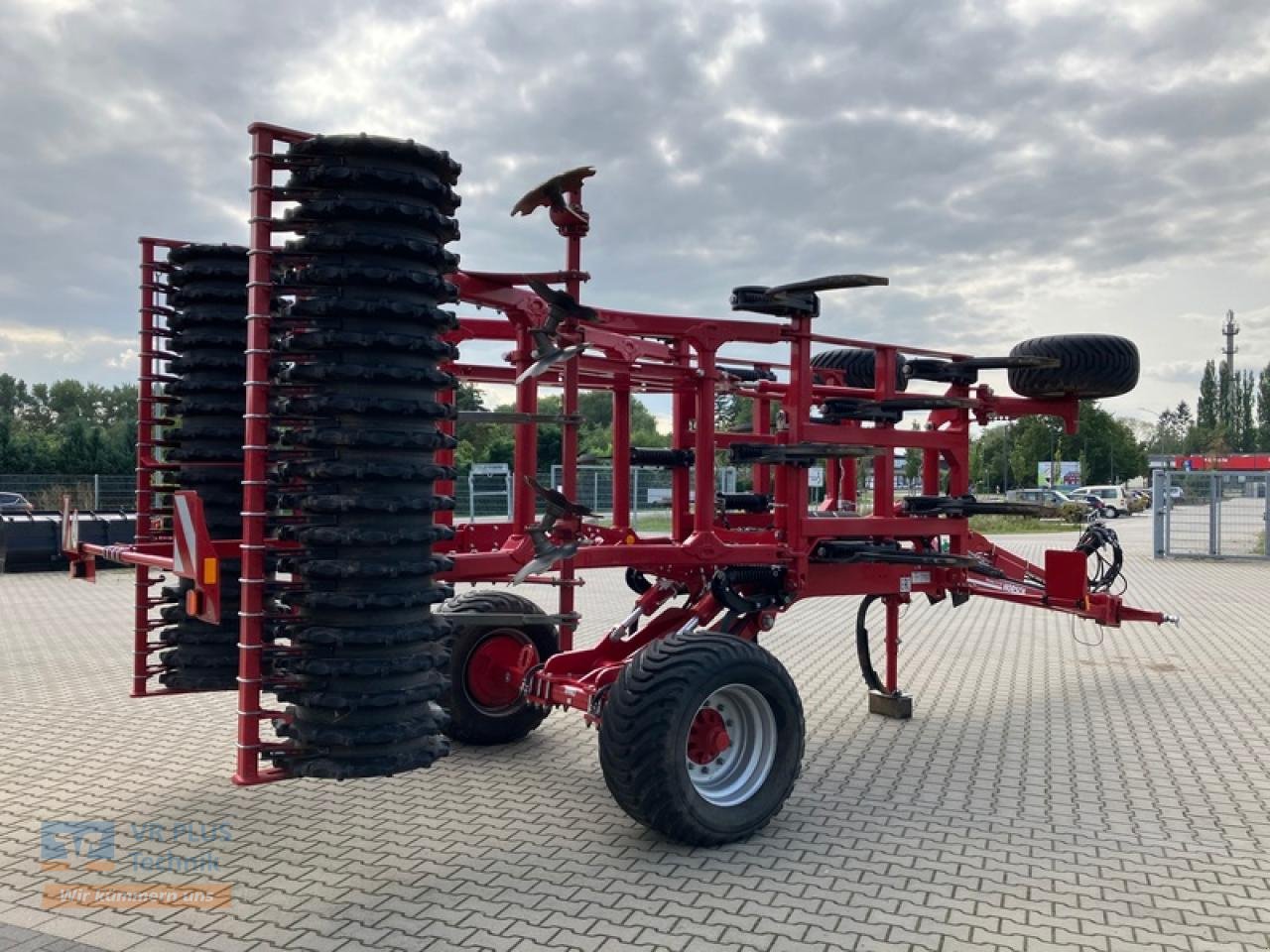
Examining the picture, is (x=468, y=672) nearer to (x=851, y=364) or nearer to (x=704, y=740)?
(x=704, y=740)

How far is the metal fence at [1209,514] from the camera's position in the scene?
2142 centimetres

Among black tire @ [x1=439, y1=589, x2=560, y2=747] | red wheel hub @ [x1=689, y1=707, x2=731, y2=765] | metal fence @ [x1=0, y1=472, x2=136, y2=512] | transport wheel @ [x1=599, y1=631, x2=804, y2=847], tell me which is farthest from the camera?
metal fence @ [x1=0, y1=472, x2=136, y2=512]

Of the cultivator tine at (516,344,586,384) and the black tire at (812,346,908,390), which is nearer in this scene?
the cultivator tine at (516,344,586,384)

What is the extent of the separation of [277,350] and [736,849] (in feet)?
9.56

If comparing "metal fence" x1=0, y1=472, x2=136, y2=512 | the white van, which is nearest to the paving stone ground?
"metal fence" x1=0, y1=472, x2=136, y2=512

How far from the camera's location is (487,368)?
20.2ft

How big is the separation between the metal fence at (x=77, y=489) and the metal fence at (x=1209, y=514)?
22.8m

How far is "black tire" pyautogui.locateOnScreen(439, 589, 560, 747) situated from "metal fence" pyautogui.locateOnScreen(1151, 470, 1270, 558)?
736 inches

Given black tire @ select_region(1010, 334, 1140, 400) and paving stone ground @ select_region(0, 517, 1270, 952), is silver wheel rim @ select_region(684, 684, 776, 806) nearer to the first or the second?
paving stone ground @ select_region(0, 517, 1270, 952)

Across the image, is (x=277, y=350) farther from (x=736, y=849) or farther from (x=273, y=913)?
(x=736, y=849)

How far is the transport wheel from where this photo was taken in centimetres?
444

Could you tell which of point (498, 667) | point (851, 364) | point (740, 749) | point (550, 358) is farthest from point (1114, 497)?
point (550, 358)

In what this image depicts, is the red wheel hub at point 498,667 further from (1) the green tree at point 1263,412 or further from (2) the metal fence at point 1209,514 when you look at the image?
(1) the green tree at point 1263,412

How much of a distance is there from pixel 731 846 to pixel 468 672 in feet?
7.06
